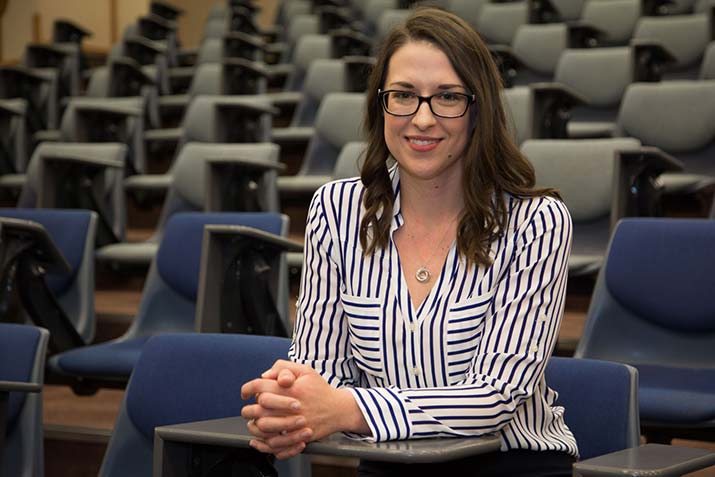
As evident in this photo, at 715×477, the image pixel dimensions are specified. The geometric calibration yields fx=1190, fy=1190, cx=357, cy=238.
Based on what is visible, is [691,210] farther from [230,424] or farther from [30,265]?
[230,424]

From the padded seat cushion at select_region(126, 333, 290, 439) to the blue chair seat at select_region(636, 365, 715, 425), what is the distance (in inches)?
18.4

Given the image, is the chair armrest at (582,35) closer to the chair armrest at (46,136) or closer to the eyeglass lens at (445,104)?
the chair armrest at (46,136)

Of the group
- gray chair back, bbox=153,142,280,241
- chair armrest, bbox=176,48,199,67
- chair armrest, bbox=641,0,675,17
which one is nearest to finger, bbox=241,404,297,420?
gray chair back, bbox=153,142,280,241

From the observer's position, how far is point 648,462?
0.79m

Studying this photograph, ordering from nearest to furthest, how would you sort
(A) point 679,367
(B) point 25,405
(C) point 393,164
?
(C) point 393,164, (B) point 25,405, (A) point 679,367

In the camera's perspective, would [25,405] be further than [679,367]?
No

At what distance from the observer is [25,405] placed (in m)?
1.24

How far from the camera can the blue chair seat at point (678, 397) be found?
1.29 metres

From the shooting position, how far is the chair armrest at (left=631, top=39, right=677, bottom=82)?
8.52 feet

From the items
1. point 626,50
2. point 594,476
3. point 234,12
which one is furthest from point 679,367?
point 234,12

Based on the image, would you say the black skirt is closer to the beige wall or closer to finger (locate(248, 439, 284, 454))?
finger (locate(248, 439, 284, 454))

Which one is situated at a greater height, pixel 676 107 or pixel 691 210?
pixel 676 107

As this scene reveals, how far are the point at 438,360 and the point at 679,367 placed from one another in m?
0.64

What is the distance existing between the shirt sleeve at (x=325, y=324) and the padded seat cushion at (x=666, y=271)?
596mm
